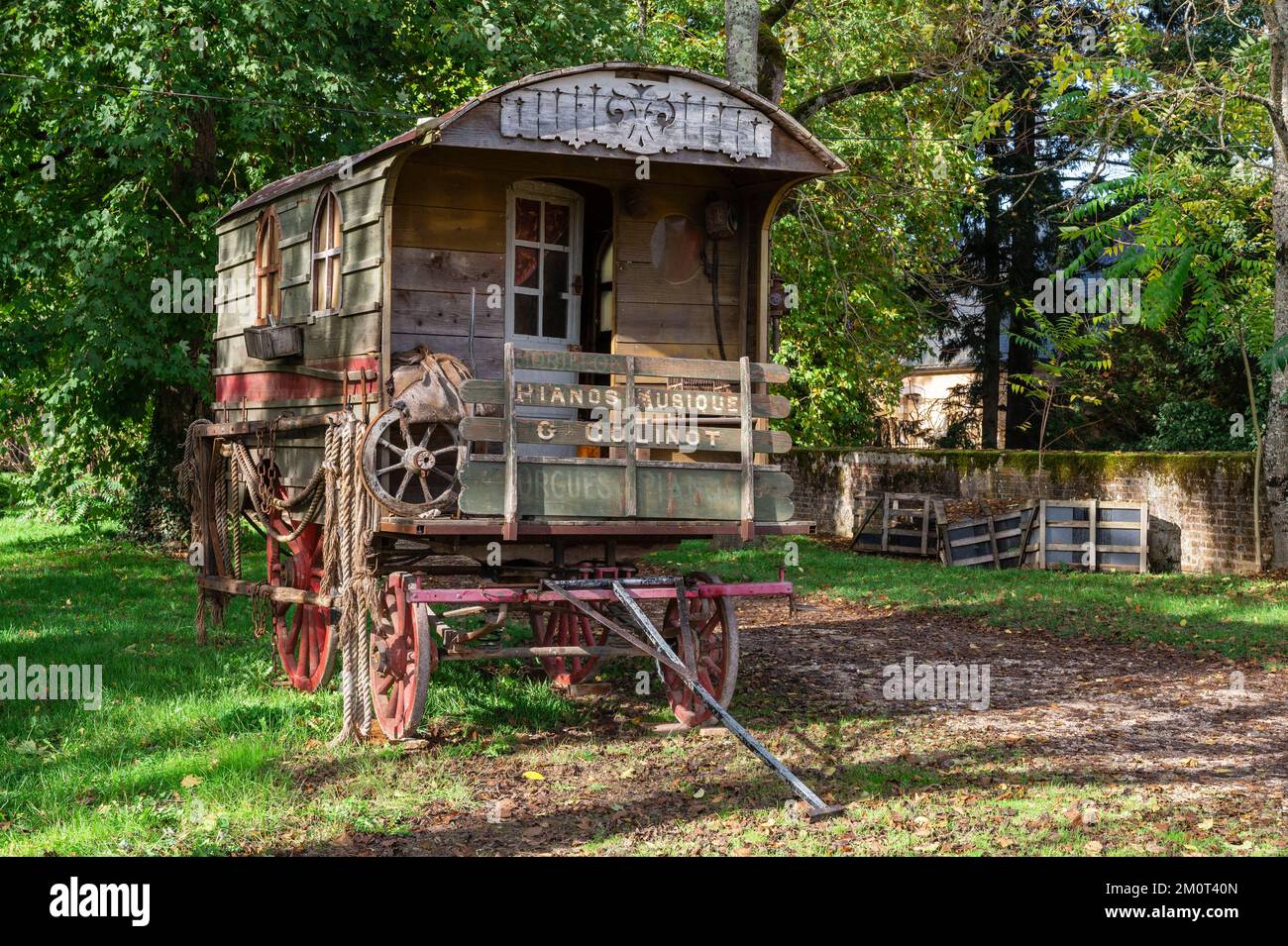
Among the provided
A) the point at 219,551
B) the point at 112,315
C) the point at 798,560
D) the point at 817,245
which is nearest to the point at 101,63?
the point at 112,315

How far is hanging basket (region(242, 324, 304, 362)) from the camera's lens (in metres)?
10.4

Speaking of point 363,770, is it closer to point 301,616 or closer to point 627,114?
point 301,616

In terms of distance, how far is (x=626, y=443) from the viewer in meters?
8.30

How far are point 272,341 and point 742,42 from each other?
987cm

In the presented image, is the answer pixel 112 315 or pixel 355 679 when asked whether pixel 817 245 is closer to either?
pixel 112 315

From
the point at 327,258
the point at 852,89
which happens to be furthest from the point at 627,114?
the point at 852,89

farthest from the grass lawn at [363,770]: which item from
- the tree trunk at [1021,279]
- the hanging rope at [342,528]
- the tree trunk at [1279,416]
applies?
the tree trunk at [1021,279]

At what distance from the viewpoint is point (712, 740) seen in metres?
8.52

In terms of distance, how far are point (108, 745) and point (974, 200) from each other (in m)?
16.9

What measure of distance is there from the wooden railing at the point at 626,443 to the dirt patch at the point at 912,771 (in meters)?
1.47

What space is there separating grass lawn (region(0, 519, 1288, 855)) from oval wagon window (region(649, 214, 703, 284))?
128 inches

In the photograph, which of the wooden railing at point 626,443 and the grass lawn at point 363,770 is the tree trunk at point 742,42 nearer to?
the grass lawn at point 363,770

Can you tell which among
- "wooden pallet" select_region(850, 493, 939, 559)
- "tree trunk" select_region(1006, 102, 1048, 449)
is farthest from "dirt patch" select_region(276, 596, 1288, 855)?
"tree trunk" select_region(1006, 102, 1048, 449)

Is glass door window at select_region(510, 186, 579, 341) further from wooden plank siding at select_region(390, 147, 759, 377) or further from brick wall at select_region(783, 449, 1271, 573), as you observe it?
brick wall at select_region(783, 449, 1271, 573)
